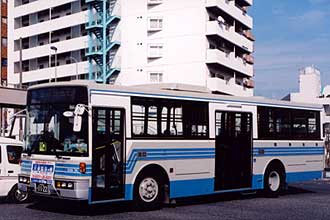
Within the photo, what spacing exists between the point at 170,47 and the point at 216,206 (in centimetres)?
4468

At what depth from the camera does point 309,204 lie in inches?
630

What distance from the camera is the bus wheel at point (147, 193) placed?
14.0m

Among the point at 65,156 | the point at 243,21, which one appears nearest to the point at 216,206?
the point at 65,156

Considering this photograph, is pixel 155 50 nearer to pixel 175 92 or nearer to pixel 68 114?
pixel 175 92

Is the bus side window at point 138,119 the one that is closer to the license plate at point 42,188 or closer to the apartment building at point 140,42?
the license plate at point 42,188

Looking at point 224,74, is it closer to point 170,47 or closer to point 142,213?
point 170,47

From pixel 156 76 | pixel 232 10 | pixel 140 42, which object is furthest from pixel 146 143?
pixel 232 10

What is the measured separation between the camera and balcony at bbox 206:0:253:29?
56.9 metres

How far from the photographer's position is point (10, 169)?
15945mm

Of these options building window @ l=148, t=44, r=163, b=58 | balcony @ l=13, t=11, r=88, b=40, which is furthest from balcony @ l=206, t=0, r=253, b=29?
balcony @ l=13, t=11, r=88, b=40

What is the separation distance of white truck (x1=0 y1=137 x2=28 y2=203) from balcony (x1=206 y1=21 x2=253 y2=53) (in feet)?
139

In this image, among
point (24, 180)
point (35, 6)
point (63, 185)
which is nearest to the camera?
point (63, 185)

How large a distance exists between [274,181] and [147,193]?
5.63m

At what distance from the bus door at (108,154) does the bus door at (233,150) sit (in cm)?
354
